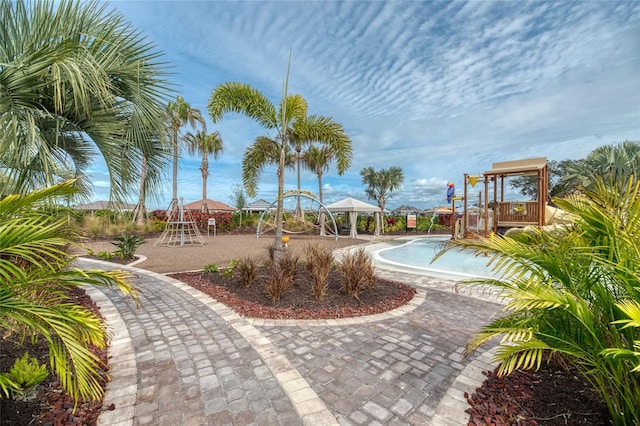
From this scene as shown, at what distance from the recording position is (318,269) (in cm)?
484

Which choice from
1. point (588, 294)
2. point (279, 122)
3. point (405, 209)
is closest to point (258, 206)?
point (279, 122)

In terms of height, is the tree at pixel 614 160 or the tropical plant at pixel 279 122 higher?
the tree at pixel 614 160

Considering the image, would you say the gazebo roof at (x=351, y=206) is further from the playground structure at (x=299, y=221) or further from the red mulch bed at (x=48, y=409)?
the red mulch bed at (x=48, y=409)

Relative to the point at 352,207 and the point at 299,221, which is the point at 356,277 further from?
the point at 299,221

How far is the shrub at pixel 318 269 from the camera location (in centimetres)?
461

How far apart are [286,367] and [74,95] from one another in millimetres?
3129

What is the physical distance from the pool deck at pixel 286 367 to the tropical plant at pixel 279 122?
2443mm

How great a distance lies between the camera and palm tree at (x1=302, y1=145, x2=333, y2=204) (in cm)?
2201

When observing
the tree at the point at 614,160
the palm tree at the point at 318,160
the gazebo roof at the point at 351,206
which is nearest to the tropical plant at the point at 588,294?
the gazebo roof at the point at 351,206

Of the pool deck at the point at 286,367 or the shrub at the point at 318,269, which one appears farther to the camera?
the shrub at the point at 318,269

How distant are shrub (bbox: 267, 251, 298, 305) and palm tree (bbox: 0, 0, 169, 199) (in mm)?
2334

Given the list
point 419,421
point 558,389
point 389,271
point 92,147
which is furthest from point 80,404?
point 389,271

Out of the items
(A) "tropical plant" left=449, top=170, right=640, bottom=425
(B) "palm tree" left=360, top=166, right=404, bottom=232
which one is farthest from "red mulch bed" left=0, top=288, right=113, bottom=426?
(B) "palm tree" left=360, top=166, right=404, bottom=232

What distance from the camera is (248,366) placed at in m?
2.71
